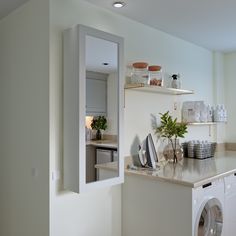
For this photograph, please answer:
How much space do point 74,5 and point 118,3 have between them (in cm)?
37

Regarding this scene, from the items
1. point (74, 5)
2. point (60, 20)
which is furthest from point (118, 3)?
point (60, 20)

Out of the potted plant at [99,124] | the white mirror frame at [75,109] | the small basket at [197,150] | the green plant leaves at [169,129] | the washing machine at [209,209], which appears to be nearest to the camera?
the white mirror frame at [75,109]

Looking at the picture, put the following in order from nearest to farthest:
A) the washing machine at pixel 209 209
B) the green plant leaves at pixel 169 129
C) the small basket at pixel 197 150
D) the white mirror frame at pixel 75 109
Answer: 1. the white mirror frame at pixel 75 109
2. the washing machine at pixel 209 209
3. the green plant leaves at pixel 169 129
4. the small basket at pixel 197 150

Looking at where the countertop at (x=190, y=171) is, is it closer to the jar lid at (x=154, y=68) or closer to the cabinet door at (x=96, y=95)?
the cabinet door at (x=96, y=95)

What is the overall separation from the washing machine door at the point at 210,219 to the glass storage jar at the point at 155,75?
1207 mm

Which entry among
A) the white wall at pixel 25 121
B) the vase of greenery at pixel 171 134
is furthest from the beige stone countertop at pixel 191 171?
the white wall at pixel 25 121

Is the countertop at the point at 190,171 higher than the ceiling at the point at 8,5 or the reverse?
the reverse

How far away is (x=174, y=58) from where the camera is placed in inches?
124

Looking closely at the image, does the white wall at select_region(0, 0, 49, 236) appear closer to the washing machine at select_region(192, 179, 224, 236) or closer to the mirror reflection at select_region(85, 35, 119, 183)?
the mirror reflection at select_region(85, 35, 119, 183)

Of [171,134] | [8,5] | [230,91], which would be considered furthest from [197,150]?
[8,5]

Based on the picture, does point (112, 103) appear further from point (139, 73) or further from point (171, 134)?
point (171, 134)

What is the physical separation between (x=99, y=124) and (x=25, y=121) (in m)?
0.64

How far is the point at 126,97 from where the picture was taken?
2.62 meters

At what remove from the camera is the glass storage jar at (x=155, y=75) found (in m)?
2.68
